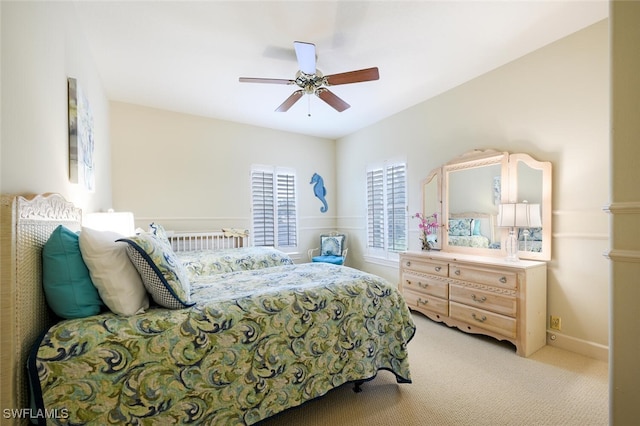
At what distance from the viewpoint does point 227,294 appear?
1.67 m

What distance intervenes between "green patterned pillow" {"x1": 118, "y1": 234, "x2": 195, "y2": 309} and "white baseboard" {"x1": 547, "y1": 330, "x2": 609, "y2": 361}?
3.21m

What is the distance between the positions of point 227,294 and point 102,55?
2719 mm

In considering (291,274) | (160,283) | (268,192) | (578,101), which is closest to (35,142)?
(160,283)

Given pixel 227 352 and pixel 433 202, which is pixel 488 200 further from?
pixel 227 352

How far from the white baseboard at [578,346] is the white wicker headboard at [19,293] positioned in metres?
3.71

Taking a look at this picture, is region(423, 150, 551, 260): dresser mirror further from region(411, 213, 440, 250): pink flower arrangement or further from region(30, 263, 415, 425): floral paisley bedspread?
region(30, 263, 415, 425): floral paisley bedspread

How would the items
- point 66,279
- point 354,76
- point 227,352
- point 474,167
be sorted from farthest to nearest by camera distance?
point 474,167 → point 354,76 → point 227,352 → point 66,279

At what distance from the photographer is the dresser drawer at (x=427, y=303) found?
3029 millimetres

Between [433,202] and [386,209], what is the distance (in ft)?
3.03

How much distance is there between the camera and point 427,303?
3.21 m

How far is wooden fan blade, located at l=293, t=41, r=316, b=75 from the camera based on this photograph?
6.84ft

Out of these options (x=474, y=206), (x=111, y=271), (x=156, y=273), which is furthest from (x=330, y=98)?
(x=111, y=271)

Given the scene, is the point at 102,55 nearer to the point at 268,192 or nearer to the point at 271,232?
the point at 268,192

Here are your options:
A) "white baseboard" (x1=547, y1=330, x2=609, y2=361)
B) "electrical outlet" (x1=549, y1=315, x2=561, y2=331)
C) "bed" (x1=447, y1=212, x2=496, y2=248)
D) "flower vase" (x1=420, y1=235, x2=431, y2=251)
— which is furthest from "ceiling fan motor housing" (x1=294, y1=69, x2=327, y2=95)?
"white baseboard" (x1=547, y1=330, x2=609, y2=361)
